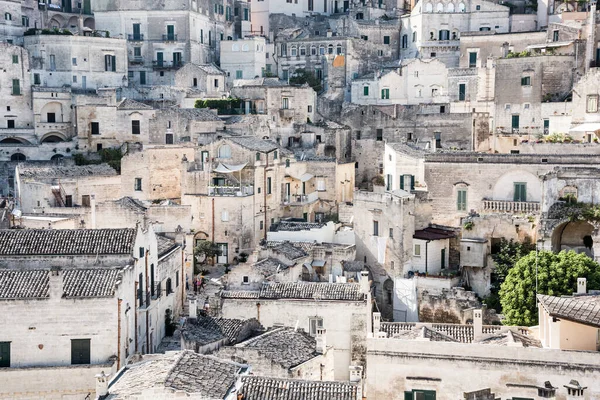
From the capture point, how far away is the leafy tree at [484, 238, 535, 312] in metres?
37.8

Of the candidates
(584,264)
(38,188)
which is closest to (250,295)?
(584,264)

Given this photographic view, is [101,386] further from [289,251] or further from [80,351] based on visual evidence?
[289,251]

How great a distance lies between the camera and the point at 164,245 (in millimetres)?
35438

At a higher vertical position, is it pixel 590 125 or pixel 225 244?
pixel 590 125

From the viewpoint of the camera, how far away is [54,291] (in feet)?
85.0

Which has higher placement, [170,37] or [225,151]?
[170,37]

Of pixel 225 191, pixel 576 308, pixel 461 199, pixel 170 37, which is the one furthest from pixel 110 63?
pixel 576 308

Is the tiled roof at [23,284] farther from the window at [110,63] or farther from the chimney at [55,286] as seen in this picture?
the window at [110,63]

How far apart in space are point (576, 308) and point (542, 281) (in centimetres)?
779

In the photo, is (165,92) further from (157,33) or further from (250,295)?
(250,295)

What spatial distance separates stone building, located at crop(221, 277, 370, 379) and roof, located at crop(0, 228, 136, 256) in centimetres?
512

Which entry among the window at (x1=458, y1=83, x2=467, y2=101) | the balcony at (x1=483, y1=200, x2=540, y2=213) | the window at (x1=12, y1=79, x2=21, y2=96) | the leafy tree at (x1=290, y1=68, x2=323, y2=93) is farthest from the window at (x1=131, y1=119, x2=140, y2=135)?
the balcony at (x1=483, y1=200, x2=540, y2=213)

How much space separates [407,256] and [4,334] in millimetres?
19841

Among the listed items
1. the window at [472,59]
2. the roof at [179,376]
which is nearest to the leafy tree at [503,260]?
the roof at [179,376]
